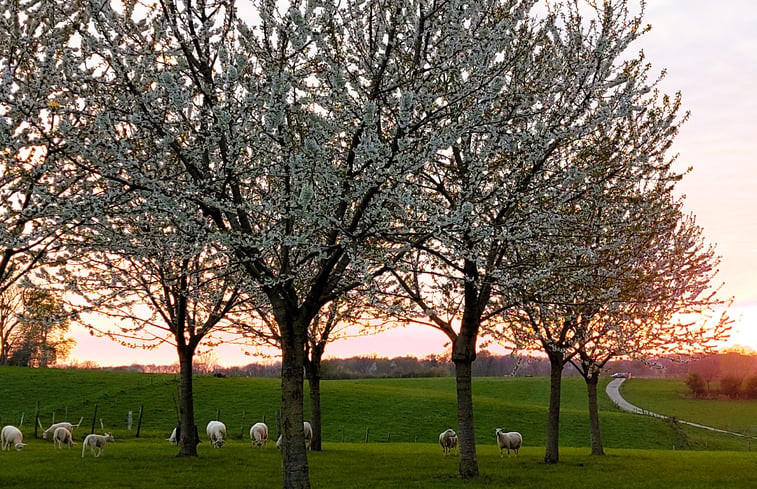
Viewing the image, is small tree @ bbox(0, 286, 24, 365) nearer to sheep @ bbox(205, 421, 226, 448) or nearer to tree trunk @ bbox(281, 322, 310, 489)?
sheep @ bbox(205, 421, 226, 448)

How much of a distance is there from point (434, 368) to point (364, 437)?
68862 millimetres

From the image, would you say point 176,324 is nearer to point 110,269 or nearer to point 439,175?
point 110,269

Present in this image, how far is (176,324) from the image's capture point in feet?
76.2

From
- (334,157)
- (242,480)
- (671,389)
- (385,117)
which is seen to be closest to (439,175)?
(385,117)

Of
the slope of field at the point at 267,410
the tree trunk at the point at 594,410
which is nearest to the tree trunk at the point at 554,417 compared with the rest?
the tree trunk at the point at 594,410

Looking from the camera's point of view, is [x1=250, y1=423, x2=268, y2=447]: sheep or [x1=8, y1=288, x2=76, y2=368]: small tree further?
[x1=8, y1=288, x2=76, y2=368]: small tree

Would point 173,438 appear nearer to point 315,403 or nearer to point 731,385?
point 315,403

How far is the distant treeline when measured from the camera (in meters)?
89.6

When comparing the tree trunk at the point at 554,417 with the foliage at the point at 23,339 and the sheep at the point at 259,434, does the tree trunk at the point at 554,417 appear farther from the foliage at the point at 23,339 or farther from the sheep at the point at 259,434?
the foliage at the point at 23,339

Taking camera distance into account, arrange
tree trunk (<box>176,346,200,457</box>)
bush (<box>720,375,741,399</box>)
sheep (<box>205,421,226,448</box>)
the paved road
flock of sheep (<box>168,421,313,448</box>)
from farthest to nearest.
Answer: bush (<box>720,375,741,399</box>), the paved road, flock of sheep (<box>168,421,313,448</box>), sheep (<box>205,421,226,448</box>), tree trunk (<box>176,346,200,457</box>)

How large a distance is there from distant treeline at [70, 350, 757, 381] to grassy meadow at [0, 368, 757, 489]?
6.57 metres

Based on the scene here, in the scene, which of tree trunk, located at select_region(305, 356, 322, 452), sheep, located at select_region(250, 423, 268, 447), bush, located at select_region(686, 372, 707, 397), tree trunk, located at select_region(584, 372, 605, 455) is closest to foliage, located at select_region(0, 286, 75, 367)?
sheep, located at select_region(250, 423, 268, 447)

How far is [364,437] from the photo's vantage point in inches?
1774

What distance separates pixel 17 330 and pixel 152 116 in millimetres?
83688
